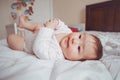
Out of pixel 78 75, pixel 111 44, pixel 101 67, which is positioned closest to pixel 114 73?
pixel 101 67

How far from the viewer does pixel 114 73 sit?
0.49 metres

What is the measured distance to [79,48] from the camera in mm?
694

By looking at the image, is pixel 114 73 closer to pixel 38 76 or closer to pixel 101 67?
pixel 101 67

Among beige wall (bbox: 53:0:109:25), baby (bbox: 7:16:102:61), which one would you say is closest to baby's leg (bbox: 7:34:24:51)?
baby (bbox: 7:16:102:61)

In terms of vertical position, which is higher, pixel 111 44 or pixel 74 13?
pixel 74 13

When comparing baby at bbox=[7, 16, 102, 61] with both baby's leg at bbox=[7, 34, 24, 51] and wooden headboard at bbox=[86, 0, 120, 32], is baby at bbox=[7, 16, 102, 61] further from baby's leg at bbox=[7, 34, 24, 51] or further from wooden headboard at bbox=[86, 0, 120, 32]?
wooden headboard at bbox=[86, 0, 120, 32]

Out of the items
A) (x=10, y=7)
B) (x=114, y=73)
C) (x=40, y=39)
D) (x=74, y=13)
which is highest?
(x=10, y=7)

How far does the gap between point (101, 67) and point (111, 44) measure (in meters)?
0.36

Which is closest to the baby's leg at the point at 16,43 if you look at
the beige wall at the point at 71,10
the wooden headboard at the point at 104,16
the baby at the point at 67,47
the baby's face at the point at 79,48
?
the baby at the point at 67,47

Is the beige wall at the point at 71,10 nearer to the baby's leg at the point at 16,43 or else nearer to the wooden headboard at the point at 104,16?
the wooden headboard at the point at 104,16

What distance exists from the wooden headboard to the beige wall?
16cm

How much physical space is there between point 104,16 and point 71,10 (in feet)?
2.54

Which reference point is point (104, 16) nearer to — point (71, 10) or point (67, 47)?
point (71, 10)

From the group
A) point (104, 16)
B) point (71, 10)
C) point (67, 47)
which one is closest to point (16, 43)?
point (67, 47)
